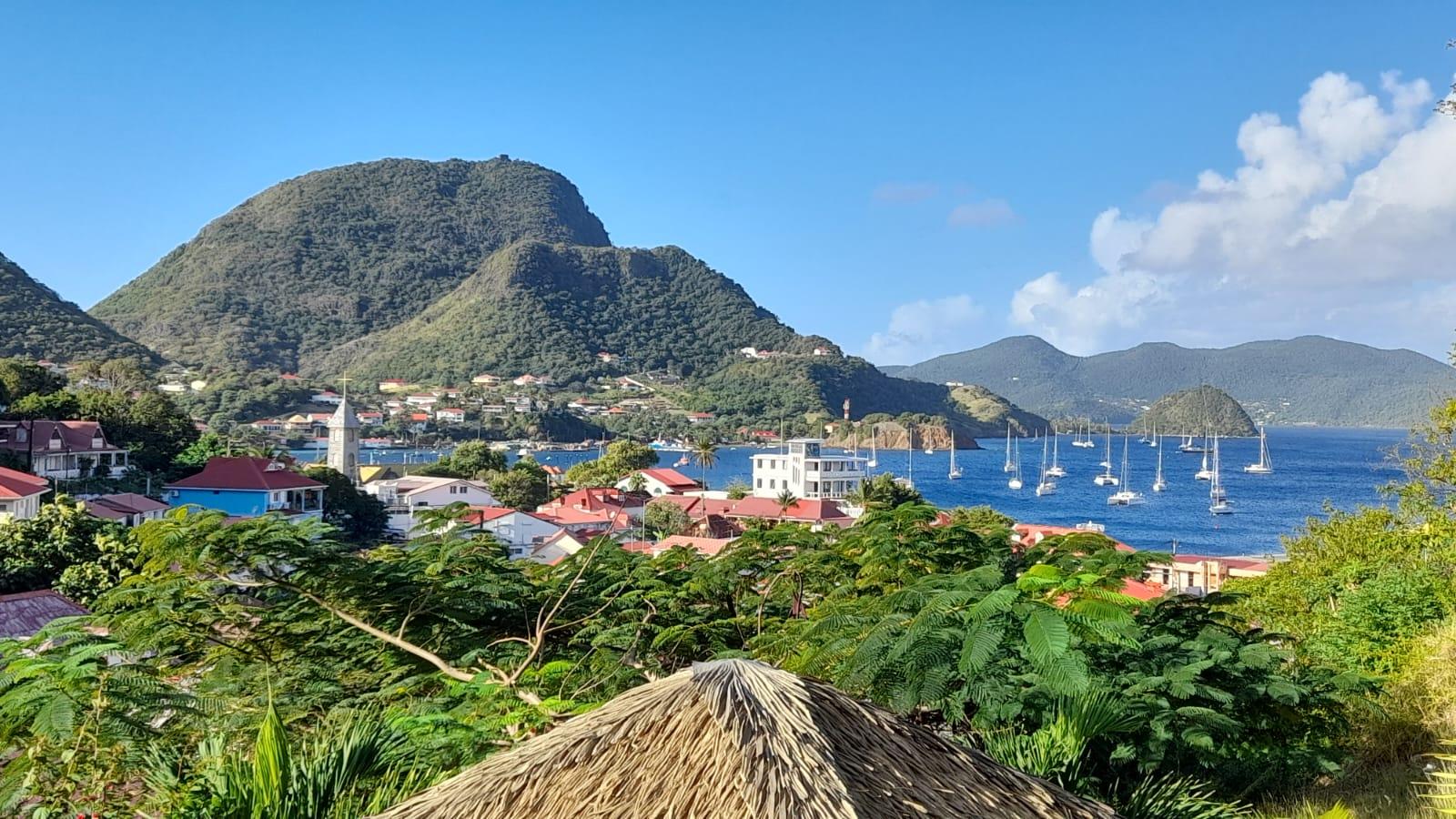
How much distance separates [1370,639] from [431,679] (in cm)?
698

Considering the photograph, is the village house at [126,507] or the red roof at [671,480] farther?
the red roof at [671,480]

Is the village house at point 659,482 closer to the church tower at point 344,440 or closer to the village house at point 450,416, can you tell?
the church tower at point 344,440

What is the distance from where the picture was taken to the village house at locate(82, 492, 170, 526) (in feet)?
81.3

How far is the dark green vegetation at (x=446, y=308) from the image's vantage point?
107 m

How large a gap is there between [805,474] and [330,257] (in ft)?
323

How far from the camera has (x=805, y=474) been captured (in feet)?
174

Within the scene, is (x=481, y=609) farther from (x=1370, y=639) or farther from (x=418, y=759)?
(x=1370, y=639)

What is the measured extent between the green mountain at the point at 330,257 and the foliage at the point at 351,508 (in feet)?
233

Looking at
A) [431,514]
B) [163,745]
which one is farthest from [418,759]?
[431,514]

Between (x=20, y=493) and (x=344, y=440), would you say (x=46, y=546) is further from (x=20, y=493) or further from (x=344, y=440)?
(x=344, y=440)

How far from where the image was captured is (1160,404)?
5979 inches

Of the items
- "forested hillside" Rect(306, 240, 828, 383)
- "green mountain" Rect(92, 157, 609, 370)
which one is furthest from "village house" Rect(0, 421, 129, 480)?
"forested hillside" Rect(306, 240, 828, 383)

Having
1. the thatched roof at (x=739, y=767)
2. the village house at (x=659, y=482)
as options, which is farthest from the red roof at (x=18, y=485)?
the thatched roof at (x=739, y=767)

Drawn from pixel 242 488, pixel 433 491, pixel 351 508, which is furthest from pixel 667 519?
pixel 242 488
